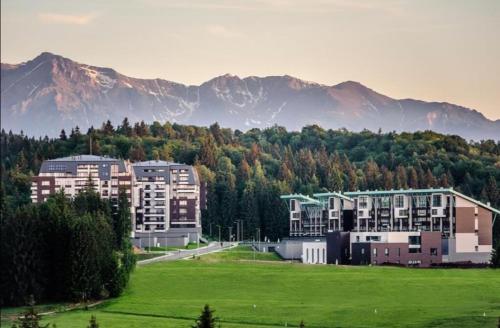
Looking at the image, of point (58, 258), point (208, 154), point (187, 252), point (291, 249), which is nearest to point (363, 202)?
point (291, 249)

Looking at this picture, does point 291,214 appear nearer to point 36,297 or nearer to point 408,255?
point 408,255

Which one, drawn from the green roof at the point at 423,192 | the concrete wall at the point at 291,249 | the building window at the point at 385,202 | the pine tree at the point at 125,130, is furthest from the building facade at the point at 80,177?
the pine tree at the point at 125,130

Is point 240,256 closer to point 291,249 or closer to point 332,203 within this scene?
point 291,249

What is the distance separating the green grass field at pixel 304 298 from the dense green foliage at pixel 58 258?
151cm

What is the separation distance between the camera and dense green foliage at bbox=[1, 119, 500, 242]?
10762cm

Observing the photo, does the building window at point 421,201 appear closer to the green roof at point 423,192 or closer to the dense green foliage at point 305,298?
the green roof at point 423,192

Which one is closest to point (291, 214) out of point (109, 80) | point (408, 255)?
point (408, 255)

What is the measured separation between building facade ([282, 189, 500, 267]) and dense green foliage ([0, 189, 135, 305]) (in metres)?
18.3

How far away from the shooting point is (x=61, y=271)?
205 feet

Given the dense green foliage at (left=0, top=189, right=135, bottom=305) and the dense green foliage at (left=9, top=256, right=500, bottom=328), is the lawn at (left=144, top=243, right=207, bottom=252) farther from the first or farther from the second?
the dense green foliage at (left=0, top=189, right=135, bottom=305)

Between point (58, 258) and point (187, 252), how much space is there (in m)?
26.6

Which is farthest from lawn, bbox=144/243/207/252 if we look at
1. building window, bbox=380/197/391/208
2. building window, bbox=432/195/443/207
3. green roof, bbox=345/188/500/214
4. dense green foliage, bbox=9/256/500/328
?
dense green foliage, bbox=9/256/500/328

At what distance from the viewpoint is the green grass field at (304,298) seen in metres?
47.4

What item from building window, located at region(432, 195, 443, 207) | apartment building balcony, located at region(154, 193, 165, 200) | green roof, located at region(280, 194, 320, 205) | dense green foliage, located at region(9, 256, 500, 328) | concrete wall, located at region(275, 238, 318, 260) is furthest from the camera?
apartment building balcony, located at region(154, 193, 165, 200)
